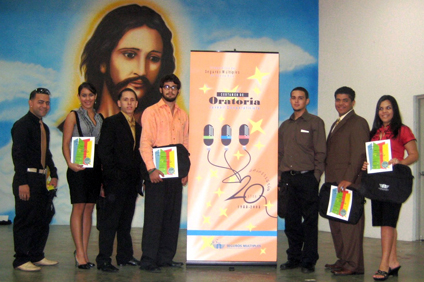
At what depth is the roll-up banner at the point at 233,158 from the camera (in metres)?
4.11

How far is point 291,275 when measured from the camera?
3967 mm

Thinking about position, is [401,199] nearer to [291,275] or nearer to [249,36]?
[291,275]

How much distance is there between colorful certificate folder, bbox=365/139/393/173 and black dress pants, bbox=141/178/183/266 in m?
1.76

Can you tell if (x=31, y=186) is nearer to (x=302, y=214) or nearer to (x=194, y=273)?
(x=194, y=273)

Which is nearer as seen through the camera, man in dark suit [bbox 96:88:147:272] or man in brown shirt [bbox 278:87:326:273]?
man in dark suit [bbox 96:88:147:272]

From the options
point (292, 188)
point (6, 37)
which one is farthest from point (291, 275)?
point (6, 37)

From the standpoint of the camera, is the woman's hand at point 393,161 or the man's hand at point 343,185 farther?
the man's hand at point 343,185

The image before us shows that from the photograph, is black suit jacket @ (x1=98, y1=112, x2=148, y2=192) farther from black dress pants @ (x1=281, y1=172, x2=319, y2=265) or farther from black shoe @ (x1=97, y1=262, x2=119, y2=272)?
black dress pants @ (x1=281, y1=172, x2=319, y2=265)

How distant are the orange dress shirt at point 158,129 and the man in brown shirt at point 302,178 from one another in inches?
42.9

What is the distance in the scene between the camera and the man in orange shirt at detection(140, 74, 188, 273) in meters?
4.06

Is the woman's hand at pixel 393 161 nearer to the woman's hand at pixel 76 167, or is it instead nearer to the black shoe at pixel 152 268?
the black shoe at pixel 152 268

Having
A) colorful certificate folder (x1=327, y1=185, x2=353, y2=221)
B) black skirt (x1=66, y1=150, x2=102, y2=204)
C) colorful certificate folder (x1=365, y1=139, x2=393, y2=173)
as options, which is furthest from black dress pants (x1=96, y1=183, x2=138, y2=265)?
colorful certificate folder (x1=365, y1=139, x2=393, y2=173)

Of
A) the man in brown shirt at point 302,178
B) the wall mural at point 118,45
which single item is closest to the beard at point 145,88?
the wall mural at point 118,45

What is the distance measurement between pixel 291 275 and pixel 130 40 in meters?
5.20
